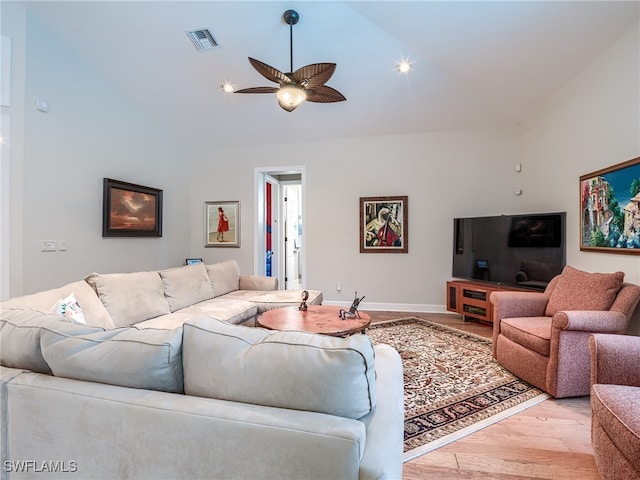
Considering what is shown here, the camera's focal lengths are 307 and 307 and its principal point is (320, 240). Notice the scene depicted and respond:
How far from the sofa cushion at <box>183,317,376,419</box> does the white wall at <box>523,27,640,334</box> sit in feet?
8.71

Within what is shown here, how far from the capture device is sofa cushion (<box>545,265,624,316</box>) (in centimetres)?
224

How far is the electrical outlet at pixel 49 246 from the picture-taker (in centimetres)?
309

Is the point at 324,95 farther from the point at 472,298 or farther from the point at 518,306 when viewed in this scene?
the point at 472,298

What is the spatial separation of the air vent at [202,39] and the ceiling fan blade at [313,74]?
4.77 ft

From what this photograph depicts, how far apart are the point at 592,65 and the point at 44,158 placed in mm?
5290

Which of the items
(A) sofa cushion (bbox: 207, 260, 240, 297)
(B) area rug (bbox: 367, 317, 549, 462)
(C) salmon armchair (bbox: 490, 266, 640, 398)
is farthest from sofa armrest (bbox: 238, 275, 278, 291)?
(C) salmon armchair (bbox: 490, 266, 640, 398)

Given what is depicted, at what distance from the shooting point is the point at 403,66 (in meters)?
3.52

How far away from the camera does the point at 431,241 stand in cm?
468

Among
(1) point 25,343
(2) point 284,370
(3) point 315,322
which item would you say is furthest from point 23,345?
(3) point 315,322

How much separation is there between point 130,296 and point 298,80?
A: 229cm

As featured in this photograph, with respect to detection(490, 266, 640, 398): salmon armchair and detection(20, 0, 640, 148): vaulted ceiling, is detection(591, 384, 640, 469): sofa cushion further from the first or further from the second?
detection(20, 0, 640, 148): vaulted ceiling

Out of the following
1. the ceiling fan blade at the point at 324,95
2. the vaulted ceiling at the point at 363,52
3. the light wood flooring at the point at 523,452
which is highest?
the vaulted ceiling at the point at 363,52

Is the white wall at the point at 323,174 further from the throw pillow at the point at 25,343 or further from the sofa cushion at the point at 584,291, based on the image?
the throw pillow at the point at 25,343

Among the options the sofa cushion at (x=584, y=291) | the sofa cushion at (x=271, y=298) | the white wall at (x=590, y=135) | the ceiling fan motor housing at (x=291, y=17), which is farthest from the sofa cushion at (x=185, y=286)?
the white wall at (x=590, y=135)
